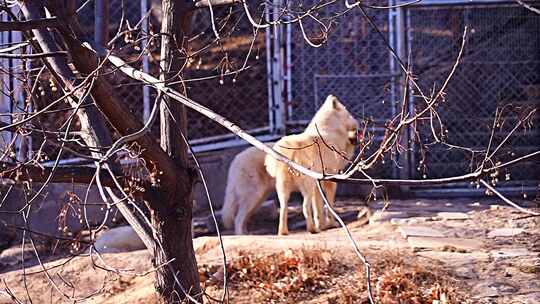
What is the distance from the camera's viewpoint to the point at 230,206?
962 centimetres

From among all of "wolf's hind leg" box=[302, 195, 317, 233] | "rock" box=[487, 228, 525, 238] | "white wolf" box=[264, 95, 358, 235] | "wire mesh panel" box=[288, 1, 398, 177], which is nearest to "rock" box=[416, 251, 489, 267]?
"rock" box=[487, 228, 525, 238]

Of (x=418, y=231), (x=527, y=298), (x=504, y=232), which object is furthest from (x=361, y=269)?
(x=504, y=232)

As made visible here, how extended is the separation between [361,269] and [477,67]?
5430mm

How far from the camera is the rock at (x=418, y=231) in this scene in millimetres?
7209

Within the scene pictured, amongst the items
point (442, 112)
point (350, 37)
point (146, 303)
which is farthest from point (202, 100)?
point (146, 303)

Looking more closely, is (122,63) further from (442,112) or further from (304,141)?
(442,112)

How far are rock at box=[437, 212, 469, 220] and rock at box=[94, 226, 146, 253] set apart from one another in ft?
9.49

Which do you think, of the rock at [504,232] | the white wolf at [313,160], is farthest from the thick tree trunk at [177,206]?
the white wolf at [313,160]

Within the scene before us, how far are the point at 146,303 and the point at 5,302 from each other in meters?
1.40

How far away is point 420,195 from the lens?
10.4m

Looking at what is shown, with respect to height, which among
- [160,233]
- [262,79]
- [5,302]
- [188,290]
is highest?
[262,79]

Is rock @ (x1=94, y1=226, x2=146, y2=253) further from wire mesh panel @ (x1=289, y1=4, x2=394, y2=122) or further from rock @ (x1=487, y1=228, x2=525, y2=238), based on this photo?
rock @ (x1=487, y1=228, x2=525, y2=238)

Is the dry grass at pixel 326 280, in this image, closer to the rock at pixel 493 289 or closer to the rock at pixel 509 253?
the rock at pixel 493 289

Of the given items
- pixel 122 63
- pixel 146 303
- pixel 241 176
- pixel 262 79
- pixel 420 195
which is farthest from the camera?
pixel 262 79
